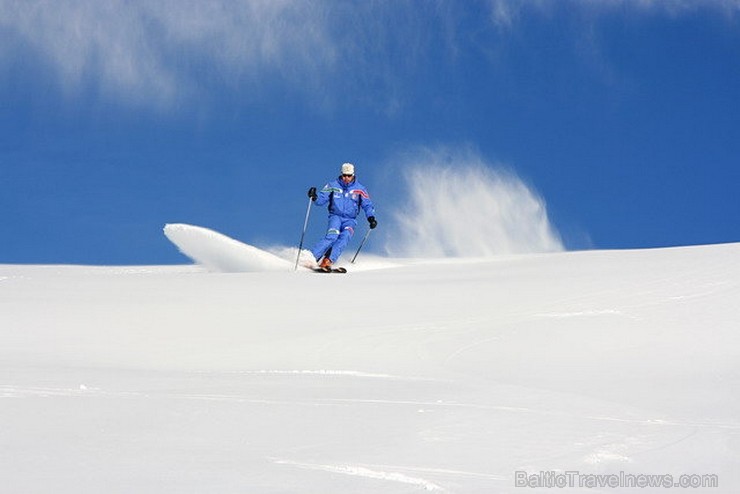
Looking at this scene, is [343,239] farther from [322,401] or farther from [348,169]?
[322,401]

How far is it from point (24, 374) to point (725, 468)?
483 cm

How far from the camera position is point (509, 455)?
4.36m

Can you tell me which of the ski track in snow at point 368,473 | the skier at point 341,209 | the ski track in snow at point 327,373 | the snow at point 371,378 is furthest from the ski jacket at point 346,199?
the ski track in snow at point 368,473

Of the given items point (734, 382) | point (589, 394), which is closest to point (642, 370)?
point (734, 382)

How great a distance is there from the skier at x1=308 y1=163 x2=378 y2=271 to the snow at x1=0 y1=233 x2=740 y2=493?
269cm

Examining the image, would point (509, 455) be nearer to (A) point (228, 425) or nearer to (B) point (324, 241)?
(A) point (228, 425)

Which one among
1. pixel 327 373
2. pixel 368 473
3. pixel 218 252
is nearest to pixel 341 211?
pixel 218 252

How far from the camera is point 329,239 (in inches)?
595

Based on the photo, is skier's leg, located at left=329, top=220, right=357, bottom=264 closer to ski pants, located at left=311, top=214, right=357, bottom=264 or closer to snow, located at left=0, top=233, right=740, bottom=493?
ski pants, located at left=311, top=214, right=357, bottom=264

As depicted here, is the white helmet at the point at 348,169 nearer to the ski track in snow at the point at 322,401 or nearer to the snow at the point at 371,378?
the snow at the point at 371,378

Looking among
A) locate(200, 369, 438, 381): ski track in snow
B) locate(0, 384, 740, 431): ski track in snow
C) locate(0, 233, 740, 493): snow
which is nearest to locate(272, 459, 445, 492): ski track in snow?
locate(0, 233, 740, 493): snow

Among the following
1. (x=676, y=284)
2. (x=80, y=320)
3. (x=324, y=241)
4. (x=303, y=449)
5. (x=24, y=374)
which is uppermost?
(x=324, y=241)

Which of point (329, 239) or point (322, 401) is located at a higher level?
point (329, 239)

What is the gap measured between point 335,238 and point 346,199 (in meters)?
0.76
